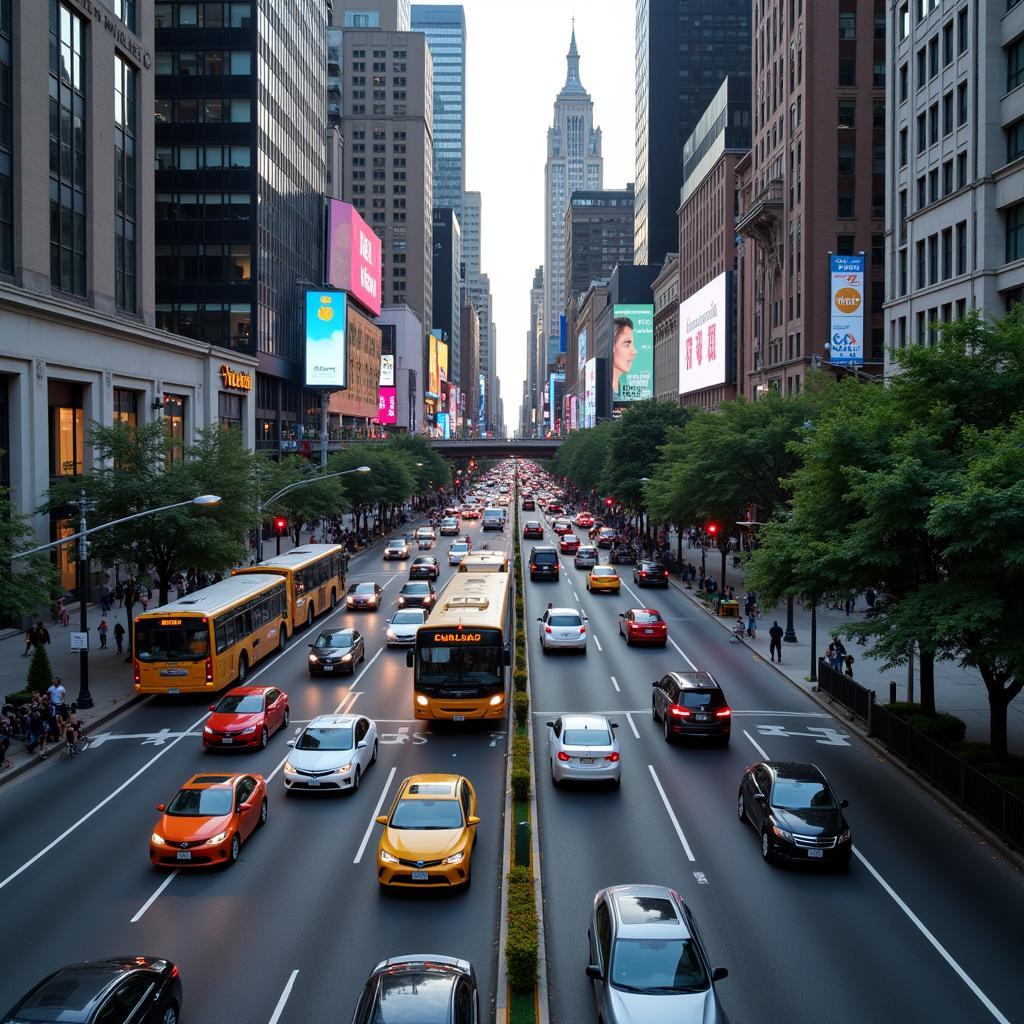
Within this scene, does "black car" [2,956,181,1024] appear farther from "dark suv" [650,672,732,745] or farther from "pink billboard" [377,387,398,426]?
"pink billboard" [377,387,398,426]

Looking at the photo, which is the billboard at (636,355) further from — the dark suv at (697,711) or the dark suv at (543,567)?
the dark suv at (697,711)

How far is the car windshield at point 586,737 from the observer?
22859mm

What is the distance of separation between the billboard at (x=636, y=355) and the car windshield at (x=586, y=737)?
145089 mm

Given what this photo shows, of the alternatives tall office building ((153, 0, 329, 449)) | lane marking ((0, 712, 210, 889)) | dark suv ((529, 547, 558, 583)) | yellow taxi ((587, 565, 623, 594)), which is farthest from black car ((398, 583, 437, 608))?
tall office building ((153, 0, 329, 449))

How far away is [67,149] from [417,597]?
93.9 feet

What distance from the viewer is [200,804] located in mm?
18828

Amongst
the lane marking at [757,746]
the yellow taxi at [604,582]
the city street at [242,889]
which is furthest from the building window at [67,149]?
the lane marking at [757,746]

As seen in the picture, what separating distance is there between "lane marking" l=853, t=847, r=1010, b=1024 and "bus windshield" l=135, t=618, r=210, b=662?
20.0 m

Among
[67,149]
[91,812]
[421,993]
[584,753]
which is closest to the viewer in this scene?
[421,993]

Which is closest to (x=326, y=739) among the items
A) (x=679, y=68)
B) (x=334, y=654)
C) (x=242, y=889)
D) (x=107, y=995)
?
(x=242, y=889)

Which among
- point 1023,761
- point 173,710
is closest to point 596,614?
point 173,710

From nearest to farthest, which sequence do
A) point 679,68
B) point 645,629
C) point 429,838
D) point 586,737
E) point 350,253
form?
1. point 429,838
2. point 586,737
3. point 645,629
4. point 350,253
5. point 679,68

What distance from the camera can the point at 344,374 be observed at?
11062 centimetres

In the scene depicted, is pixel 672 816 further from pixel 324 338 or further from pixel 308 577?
pixel 324 338
